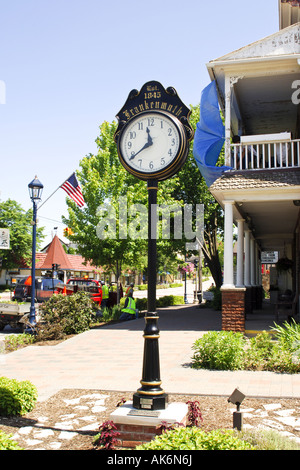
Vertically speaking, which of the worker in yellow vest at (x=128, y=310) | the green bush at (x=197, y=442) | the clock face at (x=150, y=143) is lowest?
the worker in yellow vest at (x=128, y=310)

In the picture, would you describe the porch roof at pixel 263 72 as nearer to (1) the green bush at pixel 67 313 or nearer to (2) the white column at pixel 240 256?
(2) the white column at pixel 240 256

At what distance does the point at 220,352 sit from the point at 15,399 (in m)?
4.03

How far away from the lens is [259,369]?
8625mm

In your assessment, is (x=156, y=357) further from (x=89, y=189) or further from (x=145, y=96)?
(x=89, y=189)

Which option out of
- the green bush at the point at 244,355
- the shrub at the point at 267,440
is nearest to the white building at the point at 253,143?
the green bush at the point at 244,355

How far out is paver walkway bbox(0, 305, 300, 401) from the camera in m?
7.36

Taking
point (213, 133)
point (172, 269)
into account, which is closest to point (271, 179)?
point (213, 133)

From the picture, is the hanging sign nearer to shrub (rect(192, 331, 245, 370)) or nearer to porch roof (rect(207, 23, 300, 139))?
shrub (rect(192, 331, 245, 370))

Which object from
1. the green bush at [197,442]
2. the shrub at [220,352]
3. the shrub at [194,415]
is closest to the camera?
the green bush at [197,442]

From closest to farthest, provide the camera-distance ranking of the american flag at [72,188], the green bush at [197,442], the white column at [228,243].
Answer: the green bush at [197,442] < the white column at [228,243] < the american flag at [72,188]

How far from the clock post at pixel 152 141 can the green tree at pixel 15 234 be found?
53.3m

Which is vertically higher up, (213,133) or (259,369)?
(213,133)

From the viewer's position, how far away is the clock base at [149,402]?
4855mm
